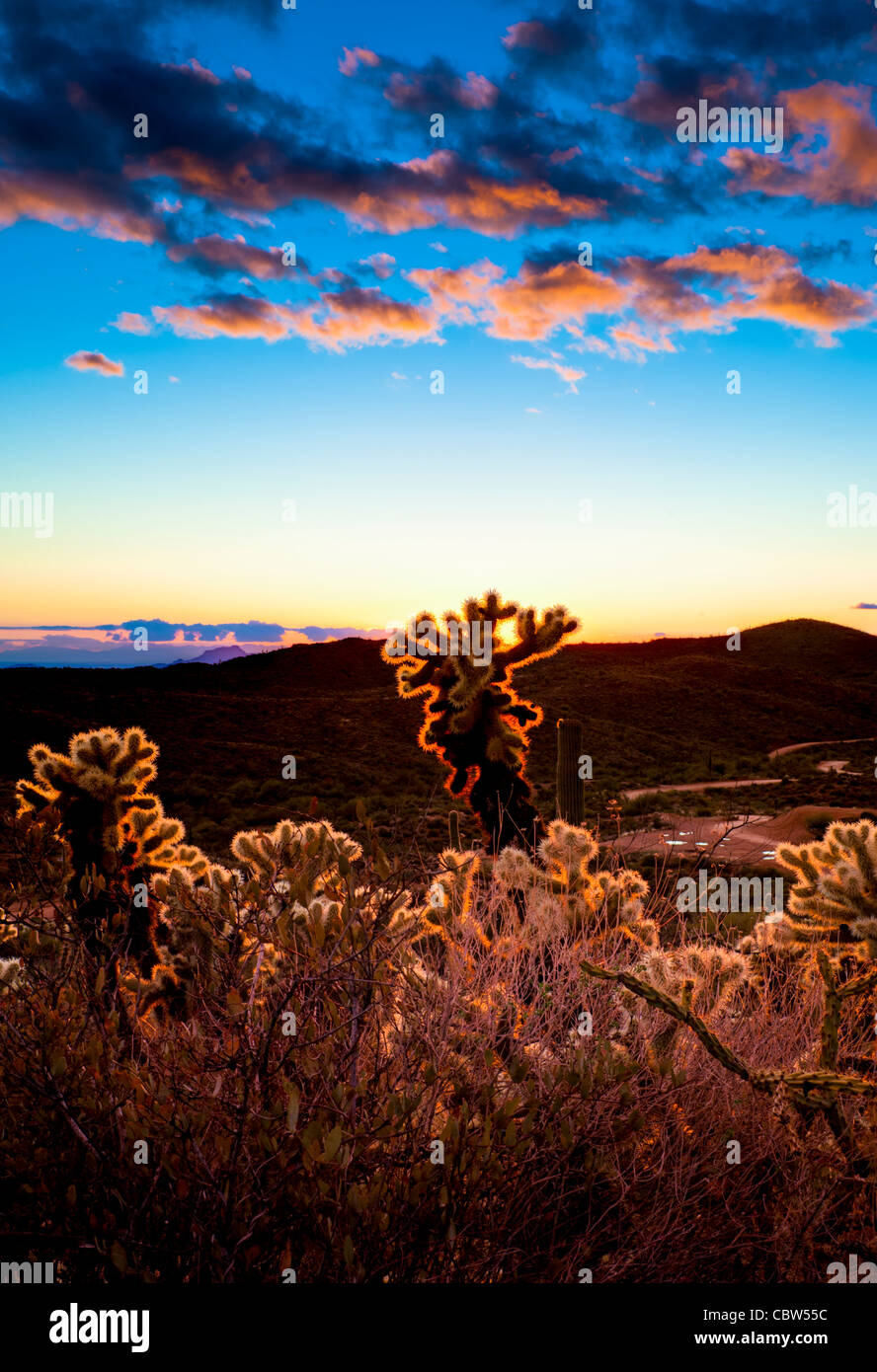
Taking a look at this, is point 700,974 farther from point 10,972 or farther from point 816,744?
point 816,744

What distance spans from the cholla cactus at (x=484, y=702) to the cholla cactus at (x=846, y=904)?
2.57 metres

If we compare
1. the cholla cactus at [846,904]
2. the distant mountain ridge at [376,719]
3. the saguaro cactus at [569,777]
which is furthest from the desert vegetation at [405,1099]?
the distant mountain ridge at [376,719]

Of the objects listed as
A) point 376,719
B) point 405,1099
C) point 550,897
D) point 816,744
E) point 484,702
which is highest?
point 484,702

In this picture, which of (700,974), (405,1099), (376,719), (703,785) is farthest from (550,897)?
(376,719)

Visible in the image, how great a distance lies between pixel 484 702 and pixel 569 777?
1.81m

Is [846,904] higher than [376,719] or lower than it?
higher

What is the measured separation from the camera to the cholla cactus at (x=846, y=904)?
15.1 feet

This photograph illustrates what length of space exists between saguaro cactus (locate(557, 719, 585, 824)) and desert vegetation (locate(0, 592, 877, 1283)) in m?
3.48

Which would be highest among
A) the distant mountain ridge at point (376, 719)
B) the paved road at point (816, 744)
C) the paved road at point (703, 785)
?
the distant mountain ridge at point (376, 719)

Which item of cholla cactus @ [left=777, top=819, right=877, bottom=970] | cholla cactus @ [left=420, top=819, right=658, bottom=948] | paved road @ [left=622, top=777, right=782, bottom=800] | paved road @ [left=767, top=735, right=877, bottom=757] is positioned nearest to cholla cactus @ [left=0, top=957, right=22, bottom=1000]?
cholla cactus @ [left=420, top=819, right=658, bottom=948]

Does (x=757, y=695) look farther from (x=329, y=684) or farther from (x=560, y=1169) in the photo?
(x=560, y=1169)

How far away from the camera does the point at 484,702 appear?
728 centimetres

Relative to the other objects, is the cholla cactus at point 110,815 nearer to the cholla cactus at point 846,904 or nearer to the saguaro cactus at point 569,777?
the saguaro cactus at point 569,777
